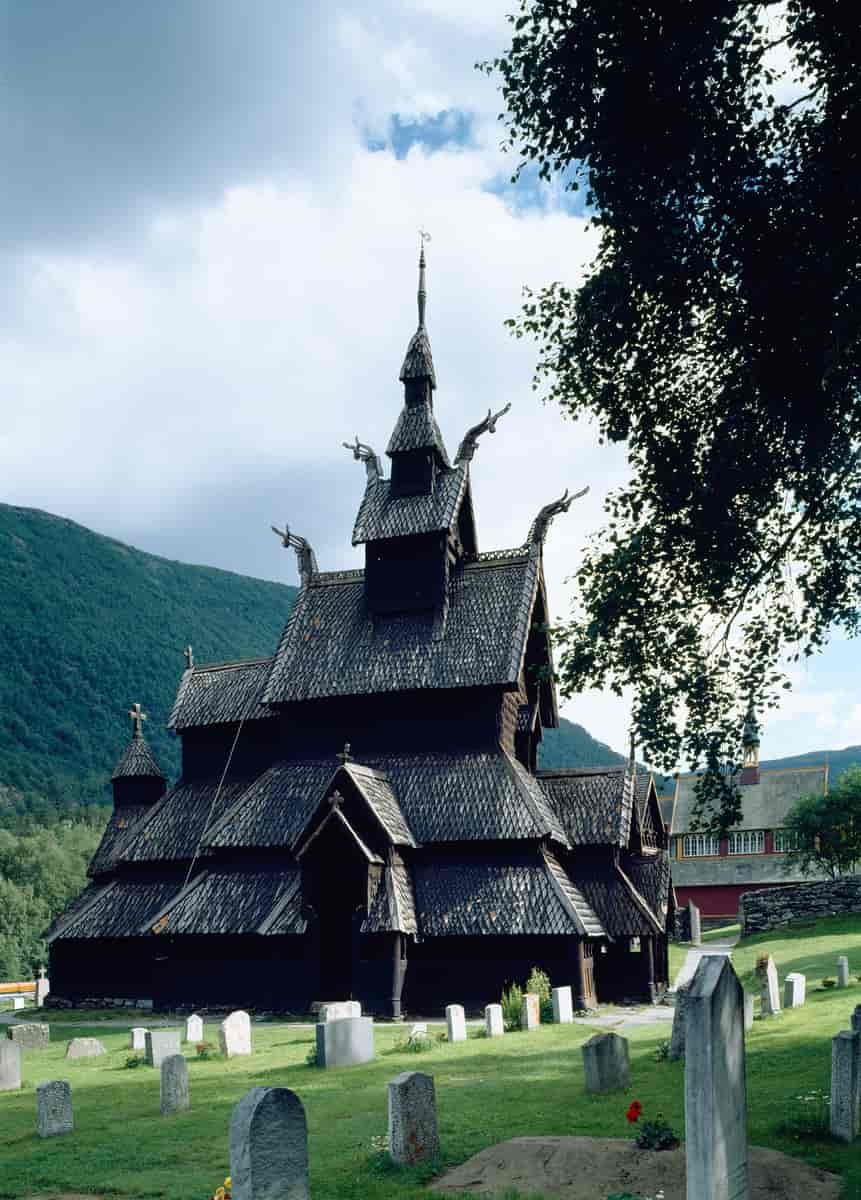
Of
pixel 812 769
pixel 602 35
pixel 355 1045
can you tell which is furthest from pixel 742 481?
pixel 812 769

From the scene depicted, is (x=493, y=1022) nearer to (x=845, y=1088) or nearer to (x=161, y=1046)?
(x=161, y=1046)

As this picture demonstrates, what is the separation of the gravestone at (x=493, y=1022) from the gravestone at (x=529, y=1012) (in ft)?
2.95

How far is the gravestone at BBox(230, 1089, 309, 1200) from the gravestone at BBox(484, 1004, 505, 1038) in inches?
602

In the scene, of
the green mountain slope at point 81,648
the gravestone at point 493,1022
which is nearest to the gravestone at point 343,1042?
the gravestone at point 493,1022

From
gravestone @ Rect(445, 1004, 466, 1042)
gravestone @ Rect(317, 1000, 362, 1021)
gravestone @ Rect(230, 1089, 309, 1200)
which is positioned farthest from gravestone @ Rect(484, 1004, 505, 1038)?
gravestone @ Rect(230, 1089, 309, 1200)

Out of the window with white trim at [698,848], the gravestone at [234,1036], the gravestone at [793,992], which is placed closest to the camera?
the gravestone at [234,1036]

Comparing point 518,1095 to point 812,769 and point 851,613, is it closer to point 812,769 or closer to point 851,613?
point 851,613

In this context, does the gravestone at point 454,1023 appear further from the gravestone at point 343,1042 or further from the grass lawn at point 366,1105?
the gravestone at point 343,1042

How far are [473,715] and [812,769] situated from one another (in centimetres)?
4367

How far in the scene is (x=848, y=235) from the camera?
542 inches

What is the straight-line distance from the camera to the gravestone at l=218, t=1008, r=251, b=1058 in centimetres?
2203

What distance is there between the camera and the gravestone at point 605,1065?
15414mm

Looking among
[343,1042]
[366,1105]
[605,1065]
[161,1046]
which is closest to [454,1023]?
[343,1042]

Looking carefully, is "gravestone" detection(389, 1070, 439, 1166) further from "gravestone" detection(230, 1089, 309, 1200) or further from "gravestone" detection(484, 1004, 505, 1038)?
"gravestone" detection(484, 1004, 505, 1038)
